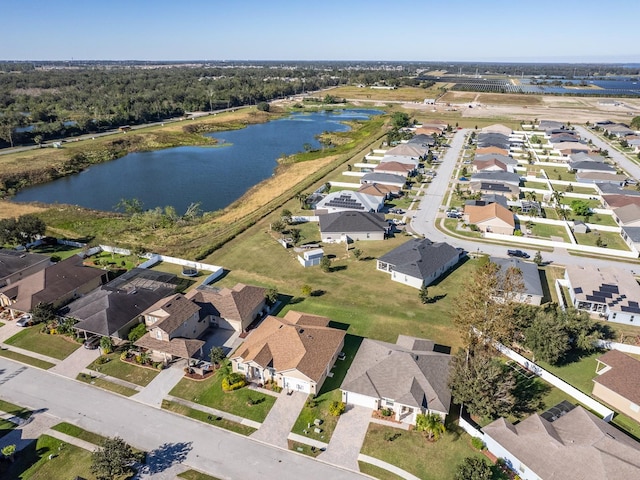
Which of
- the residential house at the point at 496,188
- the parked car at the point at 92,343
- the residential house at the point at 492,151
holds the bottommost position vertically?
the parked car at the point at 92,343

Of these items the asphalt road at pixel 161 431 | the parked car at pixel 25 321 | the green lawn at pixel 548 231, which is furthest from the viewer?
the green lawn at pixel 548 231

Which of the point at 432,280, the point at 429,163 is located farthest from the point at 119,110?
the point at 432,280

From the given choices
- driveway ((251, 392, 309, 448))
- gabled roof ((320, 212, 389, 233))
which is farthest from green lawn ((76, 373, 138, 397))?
gabled roof ((320, 212, 389, 233))

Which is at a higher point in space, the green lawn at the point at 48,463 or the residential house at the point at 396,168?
the residential house at the point at 396,168

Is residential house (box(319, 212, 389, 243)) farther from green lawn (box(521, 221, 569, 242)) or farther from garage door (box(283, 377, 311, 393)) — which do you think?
garage door (box(283, 377, 311, 393))

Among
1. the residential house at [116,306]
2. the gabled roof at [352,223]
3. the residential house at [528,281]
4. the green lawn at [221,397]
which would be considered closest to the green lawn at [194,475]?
the green lawn at [221,397]

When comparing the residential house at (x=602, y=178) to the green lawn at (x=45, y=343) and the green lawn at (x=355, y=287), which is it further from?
the green lawn at (x=45, y=343)

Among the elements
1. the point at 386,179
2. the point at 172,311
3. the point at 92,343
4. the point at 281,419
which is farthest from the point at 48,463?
the point at 386,179
